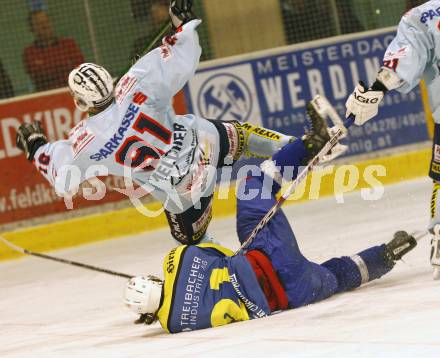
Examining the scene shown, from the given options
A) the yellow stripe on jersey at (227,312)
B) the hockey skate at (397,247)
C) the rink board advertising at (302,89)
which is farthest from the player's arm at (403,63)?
the rink board advertising at (302,89)

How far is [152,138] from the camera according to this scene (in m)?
4.89

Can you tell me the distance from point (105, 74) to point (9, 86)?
4306 mm

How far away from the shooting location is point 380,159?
945 cm

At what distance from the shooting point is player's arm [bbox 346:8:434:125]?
14.2 feet

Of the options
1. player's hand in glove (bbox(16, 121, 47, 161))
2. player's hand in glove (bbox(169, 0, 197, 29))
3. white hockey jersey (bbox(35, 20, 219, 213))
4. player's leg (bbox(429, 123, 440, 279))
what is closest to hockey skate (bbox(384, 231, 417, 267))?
player's leg (bbox(429, 123, 440, 279))

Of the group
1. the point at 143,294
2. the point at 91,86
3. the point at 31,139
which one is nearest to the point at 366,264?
the point at 143,294

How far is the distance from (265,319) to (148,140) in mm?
1236

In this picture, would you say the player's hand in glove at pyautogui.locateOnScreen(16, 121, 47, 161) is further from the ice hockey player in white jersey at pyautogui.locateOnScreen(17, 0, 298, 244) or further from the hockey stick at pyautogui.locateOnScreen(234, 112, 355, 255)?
the hockey stick at pyautogui.locateOnScreen(234, 112, 355, 255)

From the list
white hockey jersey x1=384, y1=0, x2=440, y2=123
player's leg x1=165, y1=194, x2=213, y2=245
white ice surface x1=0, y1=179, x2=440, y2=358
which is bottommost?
white ice surface x1=0, y1=179, x2=440, y2=358

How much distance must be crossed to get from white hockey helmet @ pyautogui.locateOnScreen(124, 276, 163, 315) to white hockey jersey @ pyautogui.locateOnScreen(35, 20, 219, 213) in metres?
1.05

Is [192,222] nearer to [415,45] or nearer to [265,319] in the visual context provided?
[265,319]

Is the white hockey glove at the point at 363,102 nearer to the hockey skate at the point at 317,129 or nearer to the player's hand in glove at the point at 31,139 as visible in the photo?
the hockey skate at the point at 317,129

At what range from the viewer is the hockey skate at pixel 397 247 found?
4375 mm

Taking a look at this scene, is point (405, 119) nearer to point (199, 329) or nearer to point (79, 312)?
point (79, 312)
